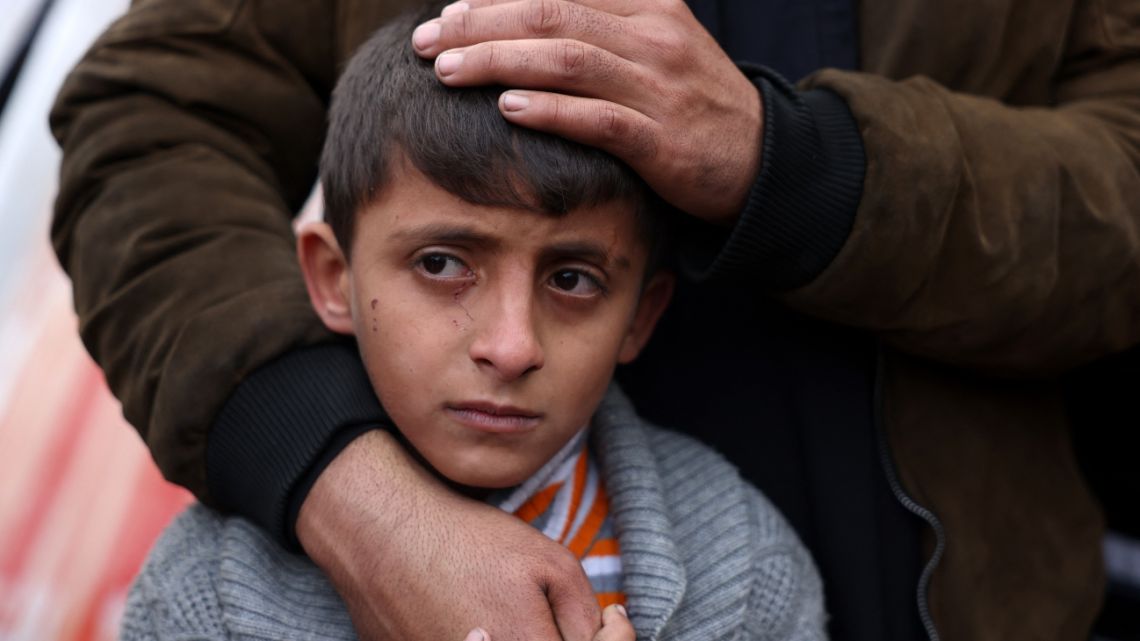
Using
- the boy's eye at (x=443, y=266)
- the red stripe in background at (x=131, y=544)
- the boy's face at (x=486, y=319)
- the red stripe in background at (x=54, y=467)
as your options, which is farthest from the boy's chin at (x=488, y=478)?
the red stripe in background at (x=54, y=467)

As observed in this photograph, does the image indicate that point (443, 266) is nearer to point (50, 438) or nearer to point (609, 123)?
point (609, 123)

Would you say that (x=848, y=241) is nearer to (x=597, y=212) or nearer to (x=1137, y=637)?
(x=597, y=212)

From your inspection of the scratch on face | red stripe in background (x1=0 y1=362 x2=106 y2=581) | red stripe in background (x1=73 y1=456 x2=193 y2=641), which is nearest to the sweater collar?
the scratch on face

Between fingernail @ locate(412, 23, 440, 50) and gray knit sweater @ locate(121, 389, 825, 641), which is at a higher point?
fingernail @ locate(412, 23, 440, 50)

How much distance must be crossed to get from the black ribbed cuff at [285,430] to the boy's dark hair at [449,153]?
16 cm

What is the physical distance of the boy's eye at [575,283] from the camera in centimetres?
135

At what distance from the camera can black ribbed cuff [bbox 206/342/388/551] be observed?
1355 mm

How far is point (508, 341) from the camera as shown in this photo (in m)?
1.26

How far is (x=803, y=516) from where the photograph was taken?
1637 mm

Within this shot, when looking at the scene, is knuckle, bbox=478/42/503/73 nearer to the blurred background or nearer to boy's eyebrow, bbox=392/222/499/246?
boy's eyebrow, bbox=392/222/499/246

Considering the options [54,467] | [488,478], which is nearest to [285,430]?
[488,478]

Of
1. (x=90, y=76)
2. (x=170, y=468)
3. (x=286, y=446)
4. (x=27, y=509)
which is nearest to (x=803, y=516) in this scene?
(x=286, y=446)

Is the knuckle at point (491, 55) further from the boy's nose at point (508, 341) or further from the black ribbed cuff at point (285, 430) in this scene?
the black ribbed cuff at point (285, 430)

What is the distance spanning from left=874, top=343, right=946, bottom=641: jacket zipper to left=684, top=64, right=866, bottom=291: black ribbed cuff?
0.25 meters
